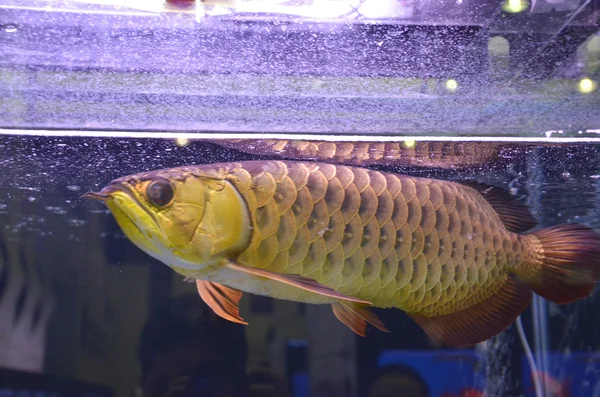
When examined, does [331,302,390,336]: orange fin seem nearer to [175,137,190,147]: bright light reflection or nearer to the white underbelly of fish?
the white underbelly of fish

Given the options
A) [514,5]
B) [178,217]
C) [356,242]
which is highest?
[514,5]

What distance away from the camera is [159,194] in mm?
1879

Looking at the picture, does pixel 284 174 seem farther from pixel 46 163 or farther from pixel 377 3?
pixel 46 163

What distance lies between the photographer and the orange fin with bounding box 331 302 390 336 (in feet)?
6.88

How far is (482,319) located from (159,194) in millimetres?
1725

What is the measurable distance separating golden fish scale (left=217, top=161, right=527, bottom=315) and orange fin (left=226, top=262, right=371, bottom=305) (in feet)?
0.18

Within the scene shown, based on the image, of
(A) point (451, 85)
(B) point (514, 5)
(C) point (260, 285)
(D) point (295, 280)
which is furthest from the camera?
(A) point (451, 85)

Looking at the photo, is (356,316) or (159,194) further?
(356,316)

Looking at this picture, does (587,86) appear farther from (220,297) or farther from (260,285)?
(220,297)

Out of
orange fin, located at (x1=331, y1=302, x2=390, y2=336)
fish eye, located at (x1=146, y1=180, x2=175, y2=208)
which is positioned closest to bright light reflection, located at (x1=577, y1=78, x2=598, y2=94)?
orange fin, located at (x1=331, y1=302, x2=390, y2=336)

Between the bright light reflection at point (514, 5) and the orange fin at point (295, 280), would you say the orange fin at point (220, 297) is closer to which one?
the orange fin at point (295, 280)

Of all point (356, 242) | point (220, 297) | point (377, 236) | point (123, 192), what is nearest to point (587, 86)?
point (377, 236)

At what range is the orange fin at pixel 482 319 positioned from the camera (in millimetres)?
2402

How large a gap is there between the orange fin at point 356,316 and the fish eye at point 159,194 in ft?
2.90
